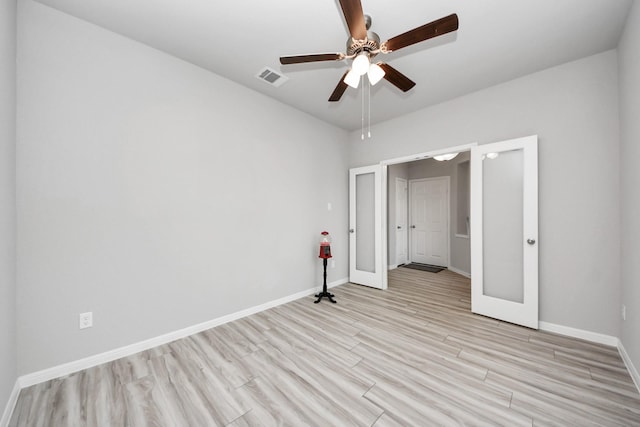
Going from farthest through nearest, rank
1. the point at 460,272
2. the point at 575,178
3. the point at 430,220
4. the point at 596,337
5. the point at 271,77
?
the point at 430,220 → the point at 460,272 → the point at 271,77 → the point at 575,178 → the point at 596,337

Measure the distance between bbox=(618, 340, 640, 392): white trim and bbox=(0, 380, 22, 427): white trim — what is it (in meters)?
4.23

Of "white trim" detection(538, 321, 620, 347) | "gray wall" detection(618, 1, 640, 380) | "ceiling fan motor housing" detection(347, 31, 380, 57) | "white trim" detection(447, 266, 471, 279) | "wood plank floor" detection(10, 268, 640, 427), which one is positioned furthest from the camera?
"white trim" detection(447, 266, 471, 279)

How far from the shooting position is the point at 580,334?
8.25 feet

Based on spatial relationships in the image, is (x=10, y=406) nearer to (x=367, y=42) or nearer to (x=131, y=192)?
(x=131, y=192)

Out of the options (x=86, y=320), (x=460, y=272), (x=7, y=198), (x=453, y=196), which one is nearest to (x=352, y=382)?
(x=86, y=320)

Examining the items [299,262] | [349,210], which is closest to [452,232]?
[349,210]

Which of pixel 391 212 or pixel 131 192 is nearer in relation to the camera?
pixel 131 192

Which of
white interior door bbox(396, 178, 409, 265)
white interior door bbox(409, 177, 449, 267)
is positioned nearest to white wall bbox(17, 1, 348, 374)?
white interior door bbox(396, 178, 409, 265)

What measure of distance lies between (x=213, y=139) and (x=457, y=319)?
364 cm

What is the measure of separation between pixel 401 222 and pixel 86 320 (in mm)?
5965

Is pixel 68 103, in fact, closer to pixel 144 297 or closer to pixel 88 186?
pixel 88 186

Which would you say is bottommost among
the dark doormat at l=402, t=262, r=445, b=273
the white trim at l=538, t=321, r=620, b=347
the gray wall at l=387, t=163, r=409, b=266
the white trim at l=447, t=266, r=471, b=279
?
the dark doormat at l=402, t=262, r=445, b=273

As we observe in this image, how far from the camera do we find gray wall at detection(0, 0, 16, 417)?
1507mm

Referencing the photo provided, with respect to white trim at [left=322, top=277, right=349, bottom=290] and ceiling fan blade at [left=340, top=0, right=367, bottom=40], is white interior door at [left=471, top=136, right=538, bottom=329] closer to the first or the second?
white trim at [left=322, top=277, right=349, bottom=290]
